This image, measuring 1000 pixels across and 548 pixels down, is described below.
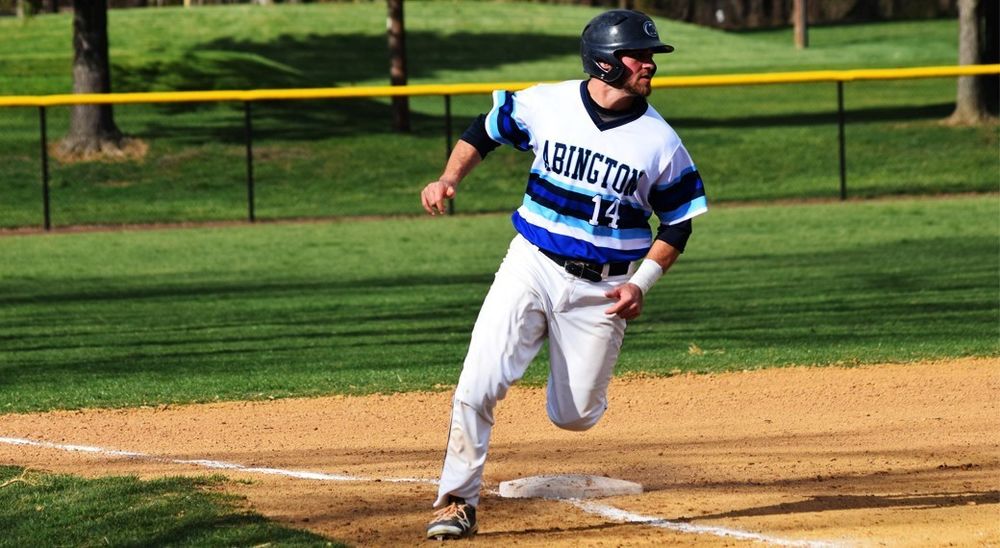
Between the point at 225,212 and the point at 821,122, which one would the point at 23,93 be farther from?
the point at 821,122

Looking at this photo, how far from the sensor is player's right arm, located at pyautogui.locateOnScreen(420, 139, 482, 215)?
5.54 m

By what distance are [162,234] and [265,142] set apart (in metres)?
6.47

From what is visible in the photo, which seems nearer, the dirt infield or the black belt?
the black belt

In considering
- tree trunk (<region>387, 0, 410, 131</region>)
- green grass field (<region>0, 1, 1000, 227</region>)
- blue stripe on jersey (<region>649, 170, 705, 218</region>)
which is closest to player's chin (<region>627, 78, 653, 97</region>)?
blue stripe on jersey (<region>649, 170, 705, 218</region>)

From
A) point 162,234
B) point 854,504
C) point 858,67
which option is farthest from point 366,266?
point 858,67

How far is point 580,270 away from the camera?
221 inches

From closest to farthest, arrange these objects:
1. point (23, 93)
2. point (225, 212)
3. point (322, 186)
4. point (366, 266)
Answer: point (366, 266), point (225, 212), point (322, 186), point (23, 93)

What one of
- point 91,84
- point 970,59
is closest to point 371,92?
point 91,84

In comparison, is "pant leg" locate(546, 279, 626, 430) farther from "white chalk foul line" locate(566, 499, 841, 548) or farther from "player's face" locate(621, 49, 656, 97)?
"player's face" locate(621, 49, 656, 97)

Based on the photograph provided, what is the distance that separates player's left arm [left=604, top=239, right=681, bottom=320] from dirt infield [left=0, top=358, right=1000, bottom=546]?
87 centimetres

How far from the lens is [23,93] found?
27375mm

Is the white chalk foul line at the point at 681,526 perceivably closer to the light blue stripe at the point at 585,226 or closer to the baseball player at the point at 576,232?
the baseball player at the point at 576,232

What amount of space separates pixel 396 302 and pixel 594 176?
7670 mm

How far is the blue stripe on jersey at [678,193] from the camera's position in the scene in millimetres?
5668
